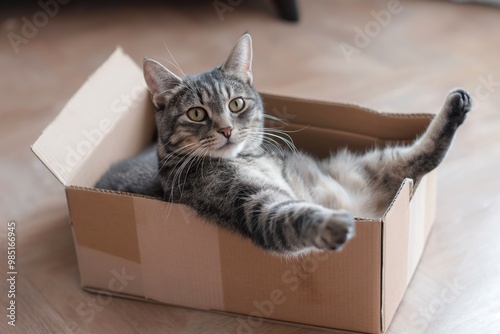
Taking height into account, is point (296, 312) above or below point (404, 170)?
below

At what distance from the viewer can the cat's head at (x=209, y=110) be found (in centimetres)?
167

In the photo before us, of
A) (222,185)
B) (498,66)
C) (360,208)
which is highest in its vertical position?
(222,185)

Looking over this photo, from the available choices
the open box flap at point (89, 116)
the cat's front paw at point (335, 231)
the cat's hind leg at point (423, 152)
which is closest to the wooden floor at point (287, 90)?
the cat's hind leg at point (423, 152)

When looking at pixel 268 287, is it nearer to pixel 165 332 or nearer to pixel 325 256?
pixel 325 256

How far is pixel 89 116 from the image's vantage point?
1977 millimetres

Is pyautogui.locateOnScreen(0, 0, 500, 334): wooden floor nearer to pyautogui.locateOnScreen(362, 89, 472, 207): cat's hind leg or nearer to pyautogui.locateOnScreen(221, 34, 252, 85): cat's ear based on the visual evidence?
pyautogui.locateOnScreen(362, 89, 472, 207): cat's hind leg

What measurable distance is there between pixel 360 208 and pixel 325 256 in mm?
317

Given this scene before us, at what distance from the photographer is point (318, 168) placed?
1969 millimetres

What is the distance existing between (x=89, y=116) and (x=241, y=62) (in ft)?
1.60

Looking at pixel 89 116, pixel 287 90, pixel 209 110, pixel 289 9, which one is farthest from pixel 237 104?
pixel 289 9

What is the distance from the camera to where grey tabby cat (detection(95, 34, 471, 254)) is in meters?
1.56

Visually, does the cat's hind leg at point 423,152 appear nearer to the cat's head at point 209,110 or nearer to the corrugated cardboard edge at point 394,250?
the corrugated cardboard edge at point 394,250

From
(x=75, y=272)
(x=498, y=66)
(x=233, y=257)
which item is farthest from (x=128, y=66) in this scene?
(x=498, y=66)

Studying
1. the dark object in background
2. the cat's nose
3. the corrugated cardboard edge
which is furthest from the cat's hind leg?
the dark object in background
